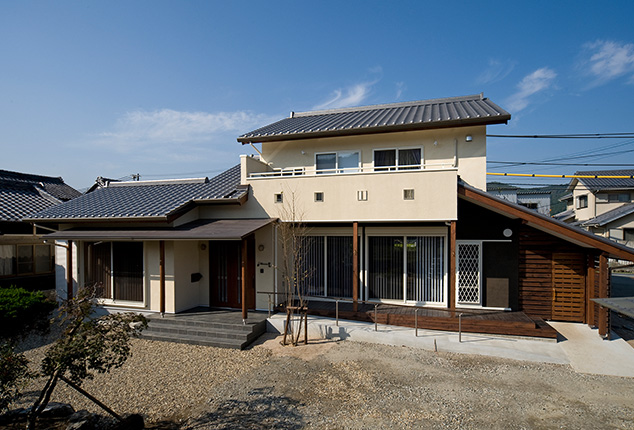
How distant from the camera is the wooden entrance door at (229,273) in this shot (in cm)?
1048

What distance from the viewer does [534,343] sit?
772 centimetres

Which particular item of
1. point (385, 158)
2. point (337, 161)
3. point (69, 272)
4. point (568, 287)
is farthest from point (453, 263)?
point (69, 272)

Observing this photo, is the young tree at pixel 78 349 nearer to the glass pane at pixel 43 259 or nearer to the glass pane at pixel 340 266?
the glass pane at pixel 340 266

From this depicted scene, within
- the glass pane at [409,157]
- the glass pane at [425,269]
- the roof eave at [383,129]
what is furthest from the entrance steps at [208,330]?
the glass pane at [409,157]

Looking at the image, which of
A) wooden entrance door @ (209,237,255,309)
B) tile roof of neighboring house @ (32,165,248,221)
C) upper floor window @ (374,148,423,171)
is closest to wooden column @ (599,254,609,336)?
upper floor window @ (374,148,423,171)

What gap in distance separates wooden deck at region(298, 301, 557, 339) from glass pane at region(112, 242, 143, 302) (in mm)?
5467

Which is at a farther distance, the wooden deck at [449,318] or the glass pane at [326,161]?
the glass pane at [326,161]

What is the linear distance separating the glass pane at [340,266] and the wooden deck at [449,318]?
2.40 feet

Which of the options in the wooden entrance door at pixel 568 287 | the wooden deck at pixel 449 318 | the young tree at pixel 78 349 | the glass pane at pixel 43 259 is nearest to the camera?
the young tree at pixel 78 349

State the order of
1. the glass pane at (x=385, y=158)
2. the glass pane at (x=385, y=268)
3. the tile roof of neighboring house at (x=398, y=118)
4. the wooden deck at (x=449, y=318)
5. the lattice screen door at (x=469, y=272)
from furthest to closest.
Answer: the glass pane at (x=385, y=158) < the glass pane at (x=385, y=268) < the tile roof of neighboring house at (x=398, y=118) < the lattice screen door at (x=469, y=272) < the wooden deck at (x=449, y=318)

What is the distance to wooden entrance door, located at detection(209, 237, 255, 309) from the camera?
34.4 ft

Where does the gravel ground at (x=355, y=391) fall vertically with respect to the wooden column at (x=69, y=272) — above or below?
below

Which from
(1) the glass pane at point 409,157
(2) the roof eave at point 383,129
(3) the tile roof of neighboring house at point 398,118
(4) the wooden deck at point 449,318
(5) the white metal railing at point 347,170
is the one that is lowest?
(4) the wooden deck at point 449,318

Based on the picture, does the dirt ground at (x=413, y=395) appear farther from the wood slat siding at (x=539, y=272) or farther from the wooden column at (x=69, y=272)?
the wooden column at (x=69, y=272)
